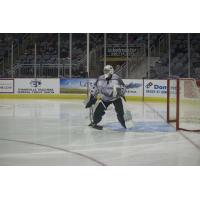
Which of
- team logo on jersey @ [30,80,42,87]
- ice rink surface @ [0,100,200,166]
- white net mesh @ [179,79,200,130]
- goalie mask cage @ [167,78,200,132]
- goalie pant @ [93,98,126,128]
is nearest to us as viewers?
ice rink surface @ [0,100,200,166]

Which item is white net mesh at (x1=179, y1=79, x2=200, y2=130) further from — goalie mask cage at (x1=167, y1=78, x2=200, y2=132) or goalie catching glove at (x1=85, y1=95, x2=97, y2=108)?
goalie catching glove at (x1=85, y1=95, x2=97, y2=108)

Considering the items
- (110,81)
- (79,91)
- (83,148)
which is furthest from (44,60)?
(83,148)

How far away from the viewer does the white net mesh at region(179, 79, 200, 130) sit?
8781 millimetres

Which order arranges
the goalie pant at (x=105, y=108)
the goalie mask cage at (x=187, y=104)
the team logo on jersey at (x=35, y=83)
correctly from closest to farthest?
the goalie pant at (x=105, y=108)
the goalie mask cage at (x=187, y=104)
the team logo on jersey at (x=35, y=83)

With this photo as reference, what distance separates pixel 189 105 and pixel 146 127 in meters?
2.05

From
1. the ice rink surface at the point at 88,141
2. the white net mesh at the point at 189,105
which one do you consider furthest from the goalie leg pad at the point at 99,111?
the white net mesh at the point at 189,105

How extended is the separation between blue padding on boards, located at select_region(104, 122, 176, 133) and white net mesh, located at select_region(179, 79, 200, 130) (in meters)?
0.37

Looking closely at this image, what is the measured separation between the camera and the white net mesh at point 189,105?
8781 mm

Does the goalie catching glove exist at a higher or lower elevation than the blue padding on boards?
higher

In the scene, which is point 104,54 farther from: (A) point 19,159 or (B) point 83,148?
(A) point 19,159

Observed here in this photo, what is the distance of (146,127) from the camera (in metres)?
8.35

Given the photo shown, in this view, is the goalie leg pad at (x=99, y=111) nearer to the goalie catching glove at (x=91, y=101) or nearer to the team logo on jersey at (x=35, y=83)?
the goalie catching glove at (x=91, y=101)

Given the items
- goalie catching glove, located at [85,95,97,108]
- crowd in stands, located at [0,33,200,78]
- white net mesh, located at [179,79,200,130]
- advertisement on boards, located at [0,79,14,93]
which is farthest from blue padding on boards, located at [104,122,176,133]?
advertisement on boards, located at [0,79,14,93]

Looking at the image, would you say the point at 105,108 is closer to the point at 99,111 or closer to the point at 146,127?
the point at 99,111
